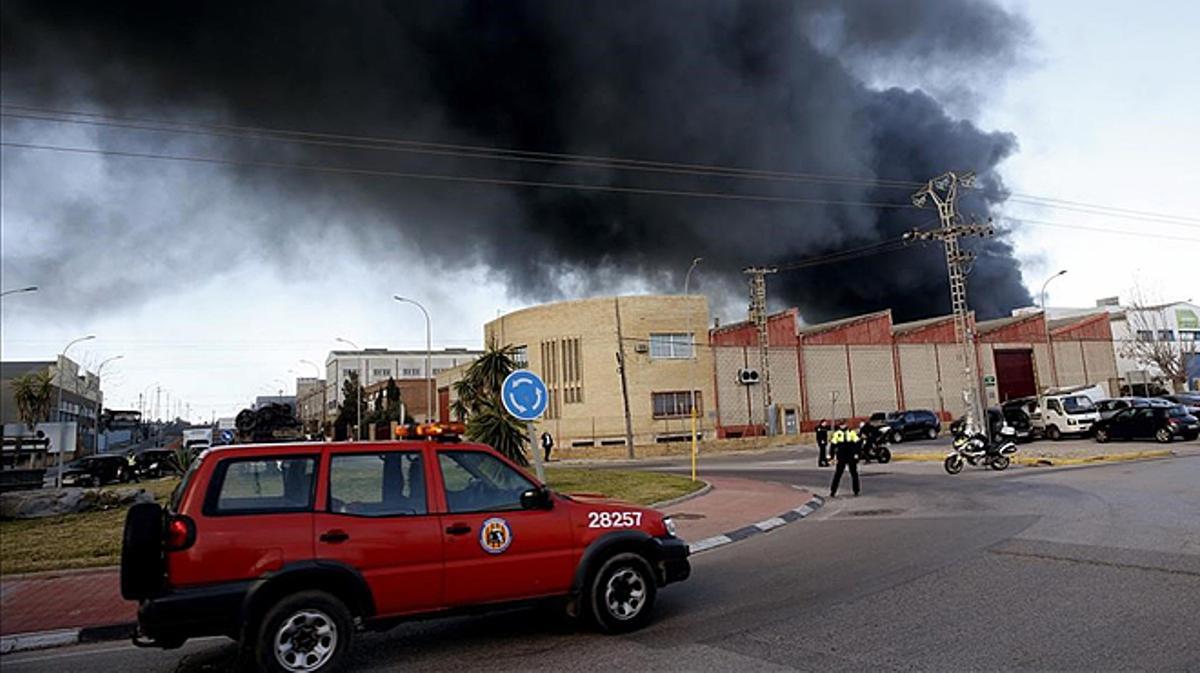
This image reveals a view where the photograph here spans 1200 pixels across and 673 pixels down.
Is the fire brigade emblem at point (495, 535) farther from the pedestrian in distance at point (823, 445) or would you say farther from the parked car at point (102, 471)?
the parked car at point (102, 471)

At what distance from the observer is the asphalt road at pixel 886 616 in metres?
5.27

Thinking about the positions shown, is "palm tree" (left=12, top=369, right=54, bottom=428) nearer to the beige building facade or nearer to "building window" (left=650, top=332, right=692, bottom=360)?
the beige building facade

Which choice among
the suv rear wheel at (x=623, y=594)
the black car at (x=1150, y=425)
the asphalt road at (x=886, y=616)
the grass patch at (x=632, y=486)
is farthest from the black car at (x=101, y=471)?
the black car at (x=1150, y=425)

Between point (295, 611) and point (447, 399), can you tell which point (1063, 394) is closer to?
point (295, 611)

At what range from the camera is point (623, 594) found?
6.23 meters

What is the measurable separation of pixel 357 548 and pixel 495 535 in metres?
1.01

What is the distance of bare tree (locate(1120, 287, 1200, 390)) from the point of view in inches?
2205

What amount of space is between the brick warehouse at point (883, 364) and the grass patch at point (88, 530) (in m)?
31.2

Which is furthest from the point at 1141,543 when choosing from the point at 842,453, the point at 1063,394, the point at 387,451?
the point at 1063,394

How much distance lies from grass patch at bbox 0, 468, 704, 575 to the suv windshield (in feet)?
70.3

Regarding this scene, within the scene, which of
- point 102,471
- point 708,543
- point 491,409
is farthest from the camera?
point 102,471

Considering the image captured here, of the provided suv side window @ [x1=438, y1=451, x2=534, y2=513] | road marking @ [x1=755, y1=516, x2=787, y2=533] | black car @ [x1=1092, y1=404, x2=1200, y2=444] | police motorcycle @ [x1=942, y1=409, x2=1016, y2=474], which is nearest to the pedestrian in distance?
police motorcycle @ [x1=942, y1=409, x2=1016, y2=474]

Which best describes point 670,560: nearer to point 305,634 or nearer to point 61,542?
point 305,634

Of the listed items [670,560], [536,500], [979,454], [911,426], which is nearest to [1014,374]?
[911,426]
